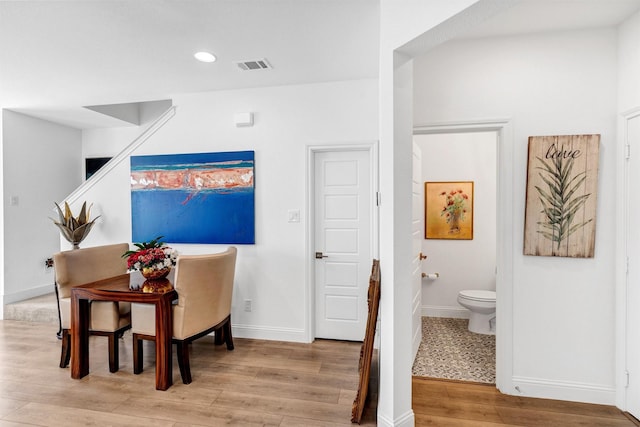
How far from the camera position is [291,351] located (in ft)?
10.3

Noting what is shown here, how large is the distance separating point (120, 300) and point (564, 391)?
328 centimetres

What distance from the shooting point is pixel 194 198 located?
3.52 metres

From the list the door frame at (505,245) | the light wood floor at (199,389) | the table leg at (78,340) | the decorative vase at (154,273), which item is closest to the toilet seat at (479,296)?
the door frame at (505,245)

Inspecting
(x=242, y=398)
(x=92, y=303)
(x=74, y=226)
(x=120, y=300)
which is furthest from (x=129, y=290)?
(x=74, y=226)

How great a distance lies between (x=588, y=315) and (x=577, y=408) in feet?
2.04

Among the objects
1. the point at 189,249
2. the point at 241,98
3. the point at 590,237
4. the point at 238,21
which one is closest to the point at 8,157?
the point at 189,249

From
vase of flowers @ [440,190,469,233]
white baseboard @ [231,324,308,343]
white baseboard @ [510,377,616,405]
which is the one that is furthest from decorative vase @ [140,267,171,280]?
vase of flowers @ [440,190,469,233]

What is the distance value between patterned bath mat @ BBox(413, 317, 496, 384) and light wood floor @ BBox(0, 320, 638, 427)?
6.0 inches

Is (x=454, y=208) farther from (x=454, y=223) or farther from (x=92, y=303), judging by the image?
(x=92, y=303)

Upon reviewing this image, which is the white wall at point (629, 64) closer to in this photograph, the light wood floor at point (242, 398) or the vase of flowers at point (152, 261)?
the light wood floor at point (242, 398)

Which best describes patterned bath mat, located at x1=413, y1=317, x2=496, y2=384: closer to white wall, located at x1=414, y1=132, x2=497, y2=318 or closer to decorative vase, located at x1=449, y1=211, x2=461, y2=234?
white wall, located at x1=414, y1=132, x2=497, y2=318

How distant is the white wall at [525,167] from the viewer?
7.36 feet

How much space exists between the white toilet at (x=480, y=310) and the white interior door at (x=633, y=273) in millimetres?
1258

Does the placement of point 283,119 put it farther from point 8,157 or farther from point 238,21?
point 8,157
